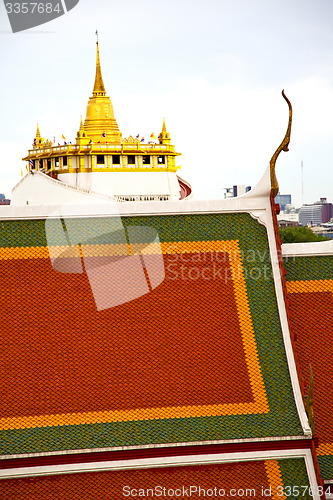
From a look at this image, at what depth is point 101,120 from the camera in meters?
66.2

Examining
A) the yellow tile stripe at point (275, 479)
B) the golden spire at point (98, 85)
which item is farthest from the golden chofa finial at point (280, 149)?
the golden spire at point (98, 85)

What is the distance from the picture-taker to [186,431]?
57.2 ft

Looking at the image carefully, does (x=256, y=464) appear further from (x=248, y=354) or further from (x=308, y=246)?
(x=308, y=246)

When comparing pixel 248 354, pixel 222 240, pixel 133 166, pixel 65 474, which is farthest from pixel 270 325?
pixel 133 166

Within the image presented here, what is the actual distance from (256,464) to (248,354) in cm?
256

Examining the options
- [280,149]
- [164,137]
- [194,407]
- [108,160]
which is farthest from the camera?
[164,137]

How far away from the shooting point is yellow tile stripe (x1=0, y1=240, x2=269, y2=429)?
17.6 m

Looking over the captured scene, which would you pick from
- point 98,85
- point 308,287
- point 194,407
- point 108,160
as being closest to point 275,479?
point 194,407

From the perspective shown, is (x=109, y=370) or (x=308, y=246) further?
(x=308, y=246)

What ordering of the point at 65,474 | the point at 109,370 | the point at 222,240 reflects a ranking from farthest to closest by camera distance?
the point at 222,240 → the point at 109,370 → the point at 65,474

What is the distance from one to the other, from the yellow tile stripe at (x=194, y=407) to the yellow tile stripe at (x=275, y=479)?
3.95ft

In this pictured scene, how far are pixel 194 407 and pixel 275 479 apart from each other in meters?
2.34

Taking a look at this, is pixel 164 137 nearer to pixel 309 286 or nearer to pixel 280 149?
pixel 309 286

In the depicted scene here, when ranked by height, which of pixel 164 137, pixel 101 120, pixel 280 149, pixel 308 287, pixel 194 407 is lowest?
pixel 194 407
